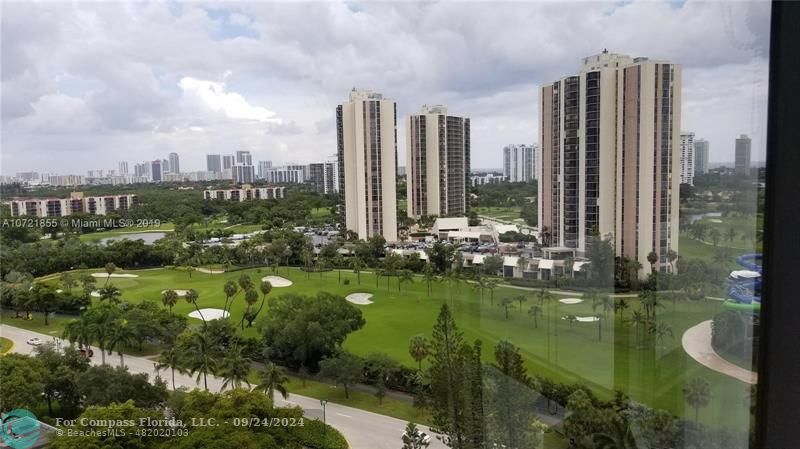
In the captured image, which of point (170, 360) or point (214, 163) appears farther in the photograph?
point (214, 163)

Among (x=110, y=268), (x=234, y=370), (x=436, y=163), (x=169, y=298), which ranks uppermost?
(x=436, y=163)

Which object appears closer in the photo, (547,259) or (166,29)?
(547,259)

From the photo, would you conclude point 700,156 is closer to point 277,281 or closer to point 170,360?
point 170,360

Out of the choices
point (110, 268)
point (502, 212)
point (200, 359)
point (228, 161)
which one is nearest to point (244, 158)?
point (228, 161)

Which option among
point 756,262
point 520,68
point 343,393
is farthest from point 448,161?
point 756,262

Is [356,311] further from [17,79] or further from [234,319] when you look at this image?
[17,79]

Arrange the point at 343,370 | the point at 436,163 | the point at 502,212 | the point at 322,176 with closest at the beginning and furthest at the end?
the point at 502,212, the point at 343,370, the point at 322,176, the point at 436,163
